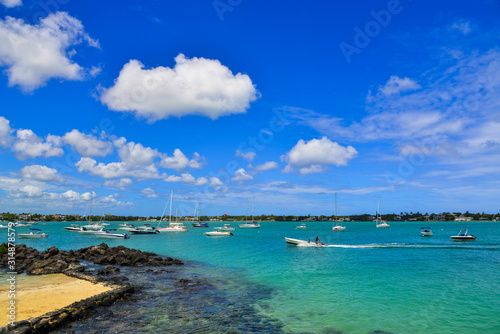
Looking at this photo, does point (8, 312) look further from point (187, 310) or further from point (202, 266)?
point (202, 266)

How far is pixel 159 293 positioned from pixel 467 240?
79517 mm

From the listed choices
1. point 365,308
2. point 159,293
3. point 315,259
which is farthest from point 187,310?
point 315,259

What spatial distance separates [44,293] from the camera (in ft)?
63.8

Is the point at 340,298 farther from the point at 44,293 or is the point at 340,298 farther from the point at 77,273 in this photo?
the point at 77,273

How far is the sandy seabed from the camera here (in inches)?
617

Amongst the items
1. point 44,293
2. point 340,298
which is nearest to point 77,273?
point 44,293

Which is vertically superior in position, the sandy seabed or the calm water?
the sandy seabed

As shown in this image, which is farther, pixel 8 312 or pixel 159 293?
pixel 159 293

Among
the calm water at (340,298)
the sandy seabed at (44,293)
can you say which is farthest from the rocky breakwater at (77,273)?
the calm water at (340,298)

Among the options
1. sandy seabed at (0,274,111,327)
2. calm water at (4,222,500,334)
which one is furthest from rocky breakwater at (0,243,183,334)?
calm water at (4,222,500,334)

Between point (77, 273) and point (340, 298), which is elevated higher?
point (77, 273)

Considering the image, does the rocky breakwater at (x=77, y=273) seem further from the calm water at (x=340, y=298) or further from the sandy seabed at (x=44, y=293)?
the calm water at (x=340, y=298)

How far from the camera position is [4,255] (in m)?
38.0

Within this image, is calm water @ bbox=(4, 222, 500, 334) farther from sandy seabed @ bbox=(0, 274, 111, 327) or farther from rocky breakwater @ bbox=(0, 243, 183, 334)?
sandy seabed @ bbox=(0, 274, 111, 327)
